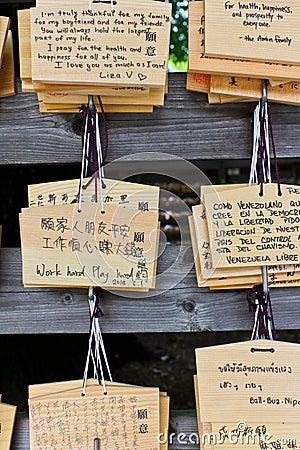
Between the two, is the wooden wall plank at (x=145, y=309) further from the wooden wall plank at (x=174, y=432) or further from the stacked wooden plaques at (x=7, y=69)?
the stacked wooden plaques at (x=7, y=69)

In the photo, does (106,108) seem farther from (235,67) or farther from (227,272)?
(227,272)

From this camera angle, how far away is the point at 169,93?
1035mm

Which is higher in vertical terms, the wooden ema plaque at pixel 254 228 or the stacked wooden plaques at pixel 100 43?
the stacked wooden plaques at pixel 100 43

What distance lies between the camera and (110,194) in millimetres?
982

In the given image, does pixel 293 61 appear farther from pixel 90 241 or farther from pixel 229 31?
pixel 90 241

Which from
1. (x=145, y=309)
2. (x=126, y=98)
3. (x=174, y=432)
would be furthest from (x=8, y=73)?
(x=174, y=432)

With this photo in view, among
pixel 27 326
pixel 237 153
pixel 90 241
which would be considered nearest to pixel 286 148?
pixel 237 153

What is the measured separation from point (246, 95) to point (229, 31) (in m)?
0.11

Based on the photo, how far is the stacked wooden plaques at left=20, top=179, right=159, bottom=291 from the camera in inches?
37.9

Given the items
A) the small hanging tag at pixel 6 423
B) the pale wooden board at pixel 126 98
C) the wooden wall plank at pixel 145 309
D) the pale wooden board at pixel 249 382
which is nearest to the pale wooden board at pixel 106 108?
the pale wooden board at pixel 126 98

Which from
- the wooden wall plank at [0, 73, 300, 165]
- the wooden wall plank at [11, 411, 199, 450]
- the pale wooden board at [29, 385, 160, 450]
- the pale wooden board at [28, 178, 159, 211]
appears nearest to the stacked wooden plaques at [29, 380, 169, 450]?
the pale wooden board at [29, 385, 160, 450]

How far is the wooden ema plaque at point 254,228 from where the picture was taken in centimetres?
96

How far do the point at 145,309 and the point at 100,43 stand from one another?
0.46 m
